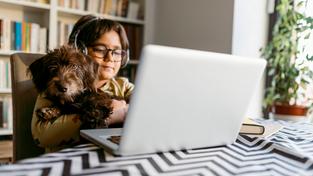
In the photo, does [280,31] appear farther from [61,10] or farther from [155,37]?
[61,10]

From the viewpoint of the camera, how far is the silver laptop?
543 millimetres

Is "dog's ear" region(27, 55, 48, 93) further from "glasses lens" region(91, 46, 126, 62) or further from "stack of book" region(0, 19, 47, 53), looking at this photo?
"stack of book" region(0, 19, 47, 53)

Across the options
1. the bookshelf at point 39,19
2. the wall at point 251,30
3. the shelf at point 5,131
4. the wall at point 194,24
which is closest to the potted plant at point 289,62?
the wall at point 251,30

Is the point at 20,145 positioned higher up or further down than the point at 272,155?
A: further down

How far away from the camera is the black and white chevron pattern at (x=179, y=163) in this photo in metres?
0.54

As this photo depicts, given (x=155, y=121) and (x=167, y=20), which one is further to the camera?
(x=167, y=20)

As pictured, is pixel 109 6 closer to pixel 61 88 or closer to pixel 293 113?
pixel 293 113

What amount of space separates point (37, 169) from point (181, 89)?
0.29 m

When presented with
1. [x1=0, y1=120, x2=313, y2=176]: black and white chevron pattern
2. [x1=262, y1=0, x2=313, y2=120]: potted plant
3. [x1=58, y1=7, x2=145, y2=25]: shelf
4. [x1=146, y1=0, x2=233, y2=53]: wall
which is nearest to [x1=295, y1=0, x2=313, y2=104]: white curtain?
[x1=262, y1=0, x2=313, y2=120]: potted plant

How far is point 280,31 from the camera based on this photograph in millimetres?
2090

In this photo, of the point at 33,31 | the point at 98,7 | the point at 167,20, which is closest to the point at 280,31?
the point at 167,20

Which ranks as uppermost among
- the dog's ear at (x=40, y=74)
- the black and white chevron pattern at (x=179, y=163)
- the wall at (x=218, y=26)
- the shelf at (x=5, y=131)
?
the wall at (x=218, y=26)

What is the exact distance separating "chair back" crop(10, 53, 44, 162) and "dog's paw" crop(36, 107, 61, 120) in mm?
246

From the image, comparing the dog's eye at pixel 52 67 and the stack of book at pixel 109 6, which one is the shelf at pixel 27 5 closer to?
A: the stack of book at pixel 109 6
